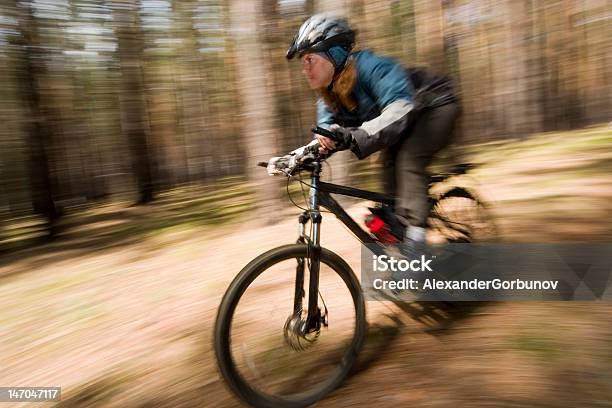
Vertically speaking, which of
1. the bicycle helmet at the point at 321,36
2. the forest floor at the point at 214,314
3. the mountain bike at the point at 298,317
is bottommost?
the forest floor at the point at 214,314

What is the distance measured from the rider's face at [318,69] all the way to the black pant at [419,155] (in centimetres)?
61

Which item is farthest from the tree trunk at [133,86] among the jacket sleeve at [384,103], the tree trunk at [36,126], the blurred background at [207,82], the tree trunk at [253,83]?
the jacket sleeve at [384,103]

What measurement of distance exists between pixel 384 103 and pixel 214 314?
7.62 feet

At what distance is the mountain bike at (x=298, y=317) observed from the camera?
248cm

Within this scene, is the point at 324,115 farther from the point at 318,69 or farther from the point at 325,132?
the point at 325,132

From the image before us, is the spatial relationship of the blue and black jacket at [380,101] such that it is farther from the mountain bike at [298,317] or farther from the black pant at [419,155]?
the mountain bike at [298,317]

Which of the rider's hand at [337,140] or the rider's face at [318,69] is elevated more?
the rider's face at [318,69]

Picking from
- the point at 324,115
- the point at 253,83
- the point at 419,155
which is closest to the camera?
the point at 419,155

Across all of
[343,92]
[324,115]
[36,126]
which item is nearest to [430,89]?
[343,92]

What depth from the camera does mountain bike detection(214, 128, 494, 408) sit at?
97.7 inches

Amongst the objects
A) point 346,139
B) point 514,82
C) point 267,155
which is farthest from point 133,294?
point 514,82

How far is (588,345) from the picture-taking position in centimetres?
283

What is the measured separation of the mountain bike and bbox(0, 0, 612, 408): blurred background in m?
Answer: 0.24

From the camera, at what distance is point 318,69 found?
2.82m
